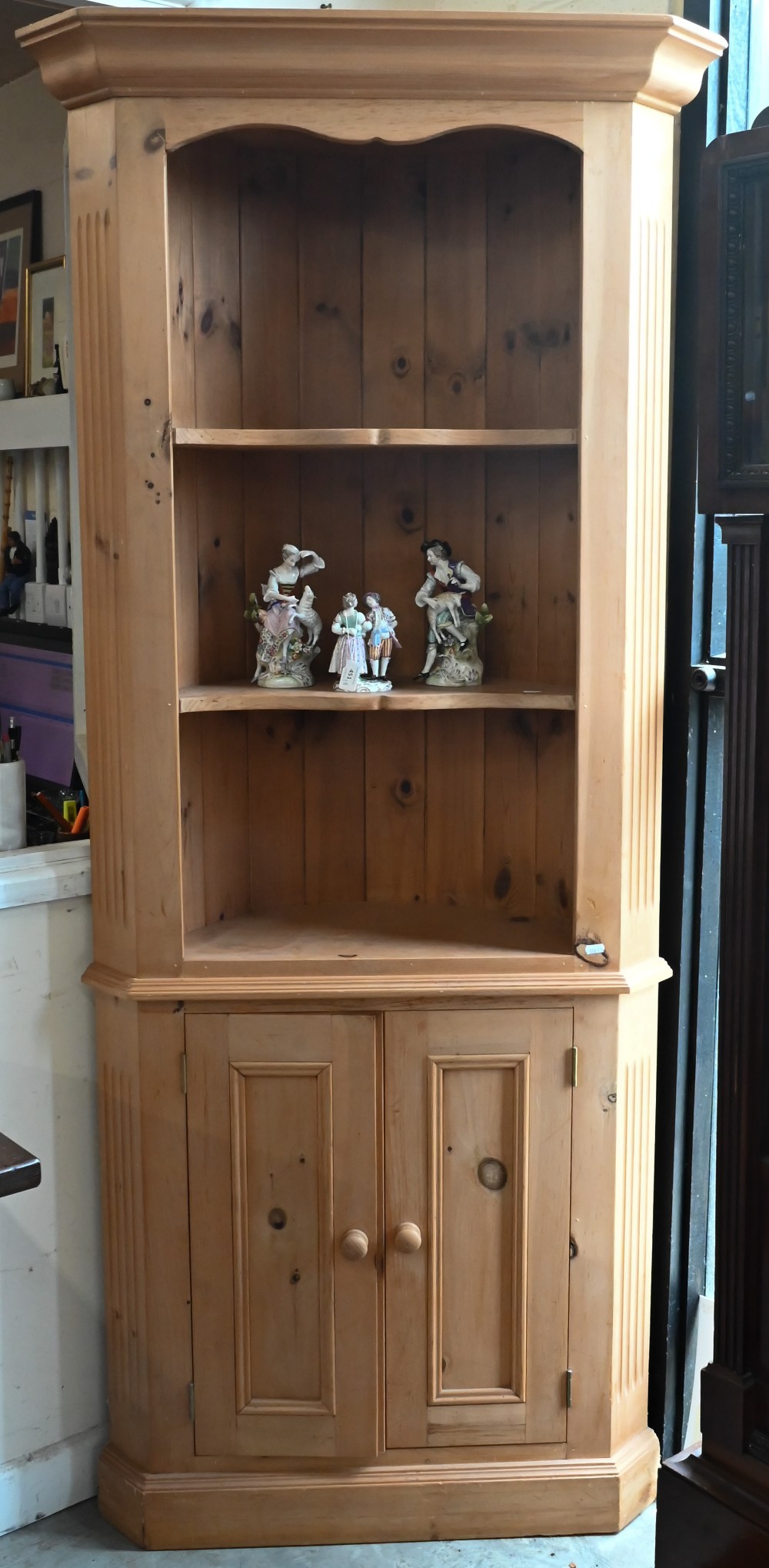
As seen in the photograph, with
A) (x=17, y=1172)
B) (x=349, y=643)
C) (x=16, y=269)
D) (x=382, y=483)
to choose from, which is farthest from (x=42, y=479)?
(x=17, y=1172)

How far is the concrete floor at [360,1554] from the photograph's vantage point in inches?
90.7

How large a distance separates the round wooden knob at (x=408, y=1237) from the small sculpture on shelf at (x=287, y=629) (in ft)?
2.94

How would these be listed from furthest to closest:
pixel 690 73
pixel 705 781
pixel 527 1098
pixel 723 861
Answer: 1. pixel 705 781
2. pixel 527 1098
3. pixel 690 73
4. pixel 723 861

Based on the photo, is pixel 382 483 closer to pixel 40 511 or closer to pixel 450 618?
pixel 450 618

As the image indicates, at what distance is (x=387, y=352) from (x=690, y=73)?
65 cm

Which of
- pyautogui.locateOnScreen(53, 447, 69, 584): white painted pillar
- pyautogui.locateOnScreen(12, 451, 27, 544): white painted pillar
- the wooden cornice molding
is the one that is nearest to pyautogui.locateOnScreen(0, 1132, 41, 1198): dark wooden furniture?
the wooden cornice molding

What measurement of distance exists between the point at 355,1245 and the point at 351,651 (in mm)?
957

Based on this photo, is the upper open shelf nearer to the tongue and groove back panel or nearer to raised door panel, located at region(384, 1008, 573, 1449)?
the tongue and groove back panel

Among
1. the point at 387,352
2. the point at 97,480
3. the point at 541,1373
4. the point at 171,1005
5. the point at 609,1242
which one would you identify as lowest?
the point at 541,1373

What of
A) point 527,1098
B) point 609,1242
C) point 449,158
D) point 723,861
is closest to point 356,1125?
point 527,1098

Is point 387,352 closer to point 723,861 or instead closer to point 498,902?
point 498,902

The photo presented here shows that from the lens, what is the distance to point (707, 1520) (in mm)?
1446

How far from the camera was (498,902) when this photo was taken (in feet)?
8.55

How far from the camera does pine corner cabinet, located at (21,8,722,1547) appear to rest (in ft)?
6.97
